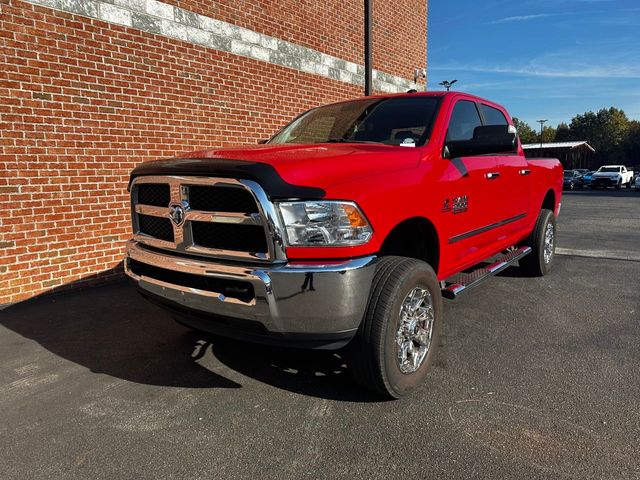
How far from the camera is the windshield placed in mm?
3537

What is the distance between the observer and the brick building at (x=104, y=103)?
4957mm

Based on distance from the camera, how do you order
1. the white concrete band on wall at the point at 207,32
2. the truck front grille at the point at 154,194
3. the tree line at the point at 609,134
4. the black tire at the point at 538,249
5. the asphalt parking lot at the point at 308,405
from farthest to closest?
the tree line at the point at 609,134 < the black tire at the point at 538,249 < the white concrete band on wall at the point at 207,32 < the truck front grille at the point at 154,194 < the asphalt parking lot at the point at 308,405

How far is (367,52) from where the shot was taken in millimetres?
9664

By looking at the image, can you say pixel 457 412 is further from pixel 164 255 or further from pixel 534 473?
pixel 164 255

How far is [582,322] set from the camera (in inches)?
166

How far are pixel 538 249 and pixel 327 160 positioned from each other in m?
3.95

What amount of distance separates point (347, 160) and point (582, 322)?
291 cm

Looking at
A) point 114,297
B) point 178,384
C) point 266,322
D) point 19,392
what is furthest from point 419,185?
point 114,297

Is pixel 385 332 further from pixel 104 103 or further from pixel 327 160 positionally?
pixel 104 103

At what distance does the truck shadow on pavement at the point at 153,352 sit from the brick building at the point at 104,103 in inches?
34.8

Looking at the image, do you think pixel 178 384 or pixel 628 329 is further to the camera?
pixel 628 329

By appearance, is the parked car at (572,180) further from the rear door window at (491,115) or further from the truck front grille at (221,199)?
the truck front grille at (221,199)

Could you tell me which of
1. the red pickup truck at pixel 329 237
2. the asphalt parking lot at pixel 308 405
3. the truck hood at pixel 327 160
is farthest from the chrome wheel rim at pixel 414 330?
the truck hood at pixel 327 160

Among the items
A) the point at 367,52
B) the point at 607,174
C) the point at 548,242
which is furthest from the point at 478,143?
the point at 607,174
